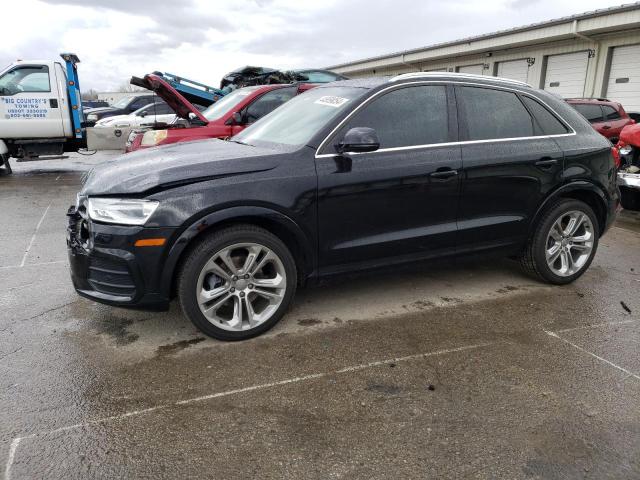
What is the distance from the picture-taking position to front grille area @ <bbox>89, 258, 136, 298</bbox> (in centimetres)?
321

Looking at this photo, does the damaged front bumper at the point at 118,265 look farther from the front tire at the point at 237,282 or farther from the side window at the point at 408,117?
the side window at the point at 408,117

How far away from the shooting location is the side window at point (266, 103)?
7.62m

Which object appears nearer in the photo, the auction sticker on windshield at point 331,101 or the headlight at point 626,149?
the auction sticker on windshield at point 331,101

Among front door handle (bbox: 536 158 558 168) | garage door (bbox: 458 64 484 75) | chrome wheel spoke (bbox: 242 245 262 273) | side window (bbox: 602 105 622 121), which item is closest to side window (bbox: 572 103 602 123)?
side window (bbox: 602 105 622 121)

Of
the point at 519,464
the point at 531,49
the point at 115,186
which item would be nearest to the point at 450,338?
the point at 519,464

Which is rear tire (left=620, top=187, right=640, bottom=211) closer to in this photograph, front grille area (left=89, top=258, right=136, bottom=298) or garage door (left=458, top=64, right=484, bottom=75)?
front grille area (left=89, top=258, right=136, bottom=298)

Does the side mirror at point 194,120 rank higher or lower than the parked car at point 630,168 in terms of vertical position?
higher

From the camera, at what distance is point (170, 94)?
7.50 meters

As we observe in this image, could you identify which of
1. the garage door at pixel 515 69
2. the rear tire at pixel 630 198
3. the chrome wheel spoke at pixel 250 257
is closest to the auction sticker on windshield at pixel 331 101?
the chrome wheel spoke at pixel 250 257

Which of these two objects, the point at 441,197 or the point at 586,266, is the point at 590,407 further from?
the point at 586,266

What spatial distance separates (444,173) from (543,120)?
1.24 m

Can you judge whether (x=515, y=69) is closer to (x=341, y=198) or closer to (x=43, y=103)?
(x=43, y=103)

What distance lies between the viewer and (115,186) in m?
3.27

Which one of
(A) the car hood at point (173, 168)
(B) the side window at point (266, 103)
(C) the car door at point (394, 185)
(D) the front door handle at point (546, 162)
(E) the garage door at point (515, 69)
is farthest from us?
(E) the garage door at point (515, 69)
